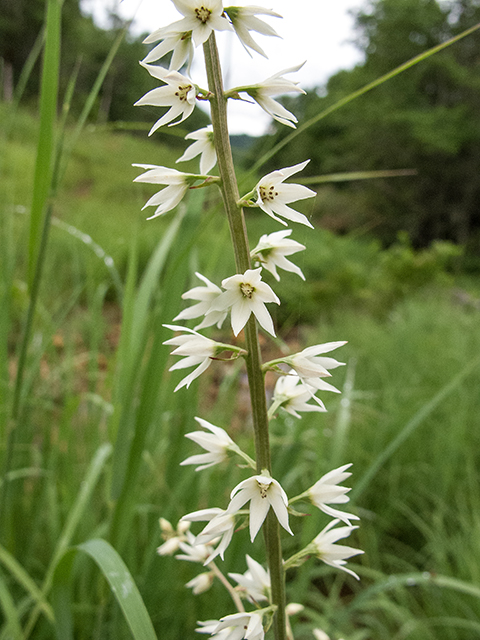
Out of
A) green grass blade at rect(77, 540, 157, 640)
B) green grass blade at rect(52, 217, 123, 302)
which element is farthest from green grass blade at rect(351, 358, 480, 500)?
green grass blade at rect(52, 217, 123, 302)

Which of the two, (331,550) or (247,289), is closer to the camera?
(247,289)

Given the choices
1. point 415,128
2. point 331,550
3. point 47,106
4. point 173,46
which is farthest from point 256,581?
point 415,128

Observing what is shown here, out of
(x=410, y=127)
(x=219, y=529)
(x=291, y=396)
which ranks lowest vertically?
(x=219, y=529)

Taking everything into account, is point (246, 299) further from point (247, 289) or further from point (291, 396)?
point (291, 396)

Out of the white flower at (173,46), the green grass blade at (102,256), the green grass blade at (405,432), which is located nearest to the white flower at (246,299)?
the white flower at (173,46)

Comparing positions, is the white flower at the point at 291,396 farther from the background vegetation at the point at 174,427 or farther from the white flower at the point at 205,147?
the white flower at the point at 205,147

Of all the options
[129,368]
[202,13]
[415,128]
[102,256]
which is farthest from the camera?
[415,128]

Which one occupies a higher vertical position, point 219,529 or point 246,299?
point 246,299

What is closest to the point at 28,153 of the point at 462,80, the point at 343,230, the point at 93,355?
the point at 343,230
